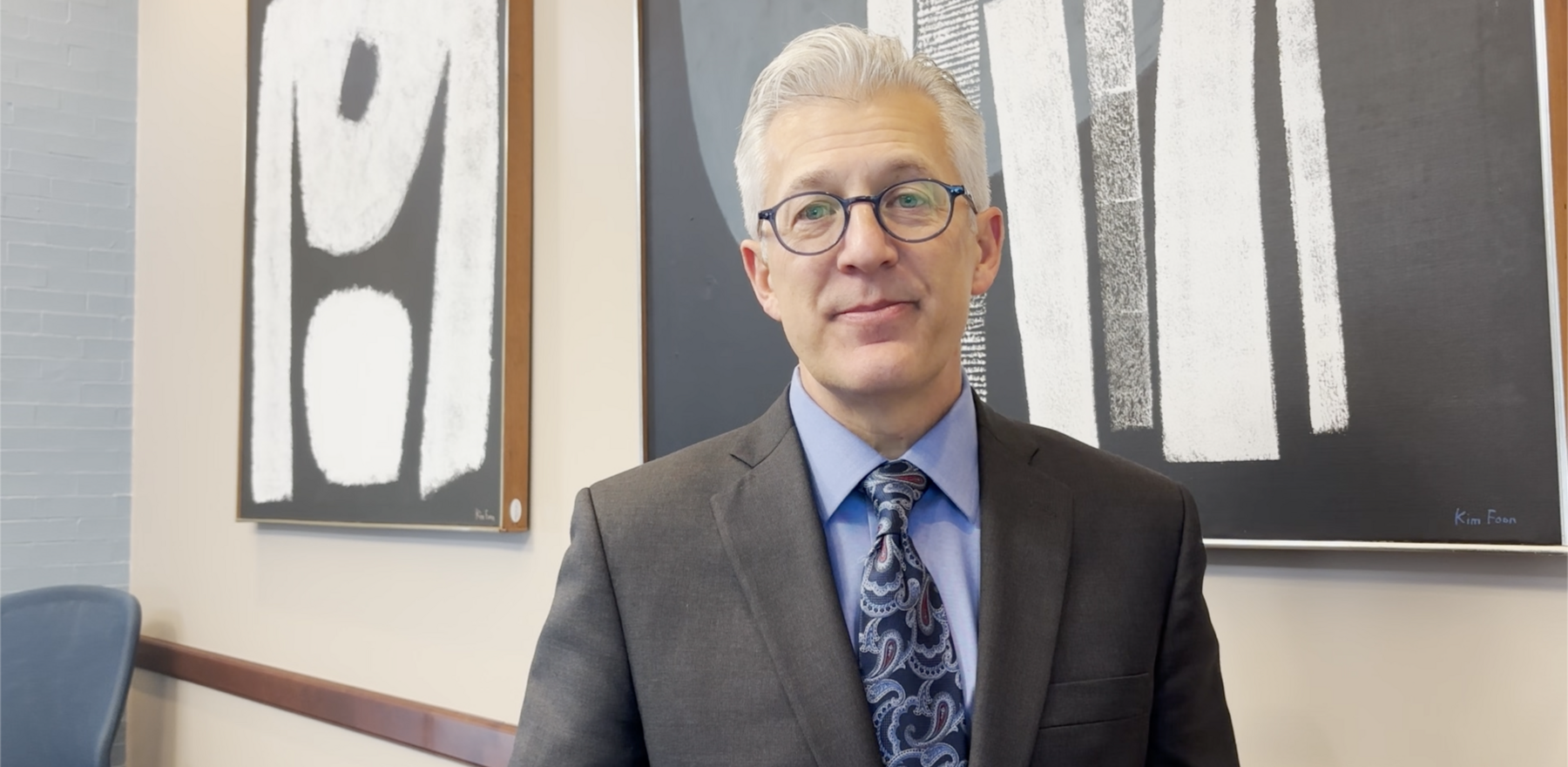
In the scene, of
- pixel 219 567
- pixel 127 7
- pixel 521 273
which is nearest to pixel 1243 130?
pixel 521 273

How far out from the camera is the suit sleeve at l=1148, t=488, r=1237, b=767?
1.20 m

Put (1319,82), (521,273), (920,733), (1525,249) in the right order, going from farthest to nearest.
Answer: (521,273) < (1319,82) < (1525,249) < (920,733)

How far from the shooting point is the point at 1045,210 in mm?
1646

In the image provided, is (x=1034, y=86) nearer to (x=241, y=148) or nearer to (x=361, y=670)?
(x=361, y=670)

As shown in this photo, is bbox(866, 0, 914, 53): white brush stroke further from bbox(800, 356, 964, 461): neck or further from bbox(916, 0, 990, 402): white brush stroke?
bbox(800, 356, 964, 461): neck

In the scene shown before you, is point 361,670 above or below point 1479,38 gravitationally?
below

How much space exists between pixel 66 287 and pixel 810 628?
12.1ft

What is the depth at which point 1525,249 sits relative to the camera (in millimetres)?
1271

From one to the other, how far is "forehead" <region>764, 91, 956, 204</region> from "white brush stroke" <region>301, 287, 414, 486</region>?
5.66ft

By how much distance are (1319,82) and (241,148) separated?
3076mm

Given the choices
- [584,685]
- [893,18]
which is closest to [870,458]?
[584,685]

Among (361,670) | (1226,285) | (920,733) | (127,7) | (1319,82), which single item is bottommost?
(361,670)

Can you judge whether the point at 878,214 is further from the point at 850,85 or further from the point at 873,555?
the point at 873,555

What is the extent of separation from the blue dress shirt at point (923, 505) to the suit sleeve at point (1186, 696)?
225mm
